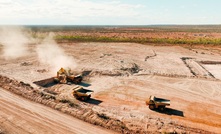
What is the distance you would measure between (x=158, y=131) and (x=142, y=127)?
1.31 m

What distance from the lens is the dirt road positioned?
52.4 ft

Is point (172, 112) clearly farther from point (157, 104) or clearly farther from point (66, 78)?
point (66, 78)

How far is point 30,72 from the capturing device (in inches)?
1233

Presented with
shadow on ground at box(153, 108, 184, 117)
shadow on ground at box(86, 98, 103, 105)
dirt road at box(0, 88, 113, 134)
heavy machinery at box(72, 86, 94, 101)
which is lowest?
shadow on ground at box(153, 108, 184, 117)

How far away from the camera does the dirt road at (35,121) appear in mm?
15977

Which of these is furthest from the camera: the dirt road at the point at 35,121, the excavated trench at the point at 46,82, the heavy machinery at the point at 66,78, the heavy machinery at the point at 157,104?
the heavy machinery at the point at 66,78

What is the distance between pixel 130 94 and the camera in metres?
24.5

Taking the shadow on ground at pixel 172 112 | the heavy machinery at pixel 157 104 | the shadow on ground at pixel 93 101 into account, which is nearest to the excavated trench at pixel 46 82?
the shadow on ground at pixel 93 101

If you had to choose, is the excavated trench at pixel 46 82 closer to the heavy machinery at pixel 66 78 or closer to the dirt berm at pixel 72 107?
the heavy machinery at pixel 66 78

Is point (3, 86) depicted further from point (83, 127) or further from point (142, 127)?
point (142, 127)

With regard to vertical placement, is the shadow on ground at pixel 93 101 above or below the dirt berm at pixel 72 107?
below

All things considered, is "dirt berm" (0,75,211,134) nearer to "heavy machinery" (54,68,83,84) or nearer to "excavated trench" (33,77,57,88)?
"excavated trench" (33,77,57,88)

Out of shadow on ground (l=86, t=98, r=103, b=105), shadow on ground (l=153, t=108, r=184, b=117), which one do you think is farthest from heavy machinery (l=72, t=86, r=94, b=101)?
shadow on ground (l=153, t=108, r=184, b=117)

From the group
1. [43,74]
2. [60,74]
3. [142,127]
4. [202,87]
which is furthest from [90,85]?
[202,87]
